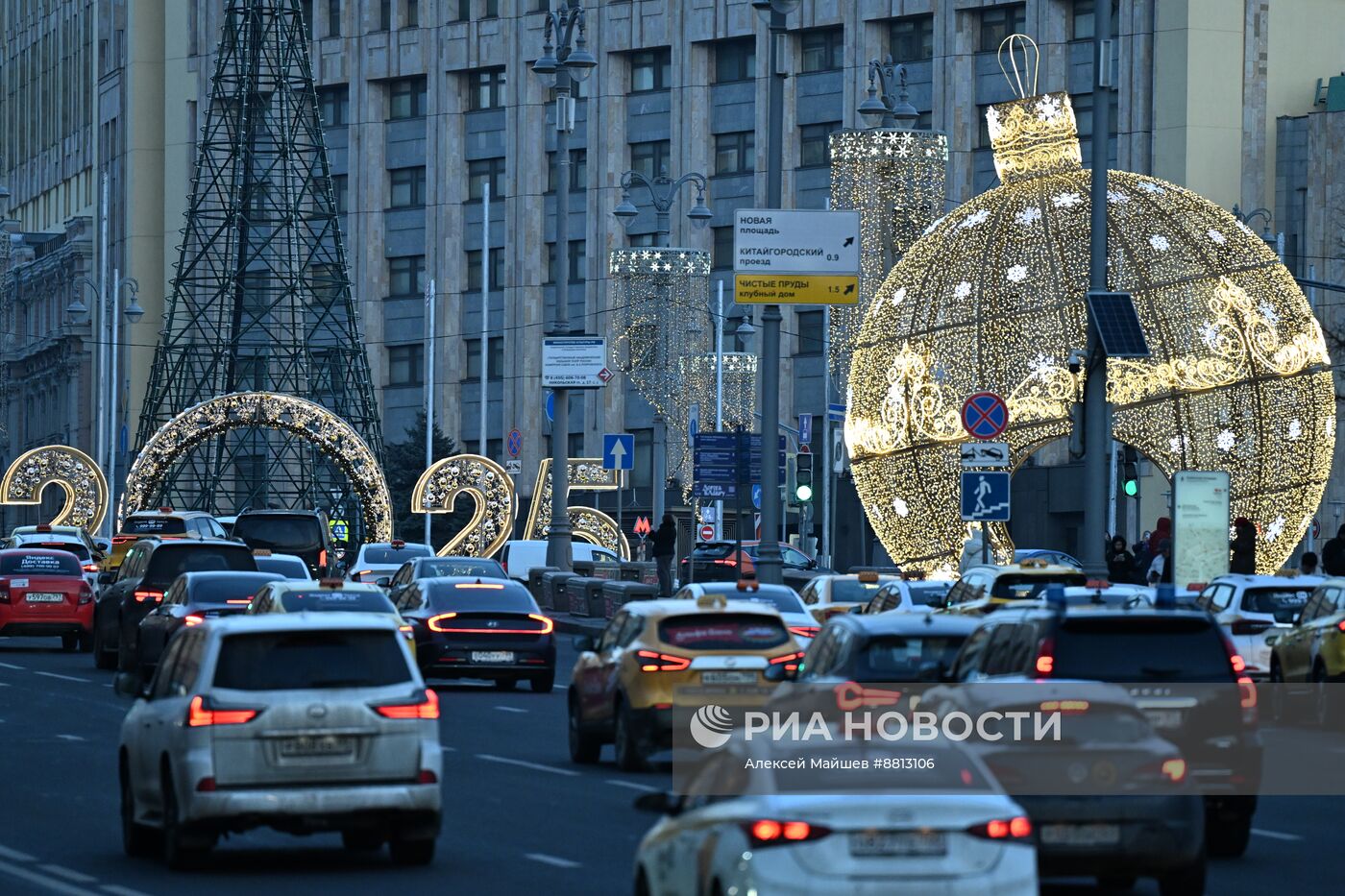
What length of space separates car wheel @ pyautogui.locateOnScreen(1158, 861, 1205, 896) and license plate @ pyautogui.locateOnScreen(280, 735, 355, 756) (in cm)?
453

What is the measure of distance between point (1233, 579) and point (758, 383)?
59066mm

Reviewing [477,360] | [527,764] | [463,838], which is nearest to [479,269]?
[477,360]

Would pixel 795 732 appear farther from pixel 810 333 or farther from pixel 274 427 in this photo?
pixel 810 333

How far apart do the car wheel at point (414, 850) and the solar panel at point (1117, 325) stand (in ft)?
56.1

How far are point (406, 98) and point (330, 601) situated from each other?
247ft

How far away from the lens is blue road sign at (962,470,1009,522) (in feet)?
113

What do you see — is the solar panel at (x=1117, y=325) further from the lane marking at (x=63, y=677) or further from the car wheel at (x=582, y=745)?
the lane marking at (x=63, y=677)

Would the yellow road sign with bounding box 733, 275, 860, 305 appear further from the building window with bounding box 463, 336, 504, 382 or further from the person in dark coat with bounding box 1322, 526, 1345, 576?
the building window with bounding box 463, 336, 504, 382

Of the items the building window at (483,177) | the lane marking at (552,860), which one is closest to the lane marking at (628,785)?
the lane marking at (552,860)

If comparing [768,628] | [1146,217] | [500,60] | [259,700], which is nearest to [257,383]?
[500,60]

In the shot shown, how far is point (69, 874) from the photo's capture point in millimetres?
16156

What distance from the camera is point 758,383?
89.0 metres

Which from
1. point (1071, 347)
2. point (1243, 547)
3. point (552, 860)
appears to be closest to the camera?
point (552, 860)

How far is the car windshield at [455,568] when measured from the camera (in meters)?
42.1
